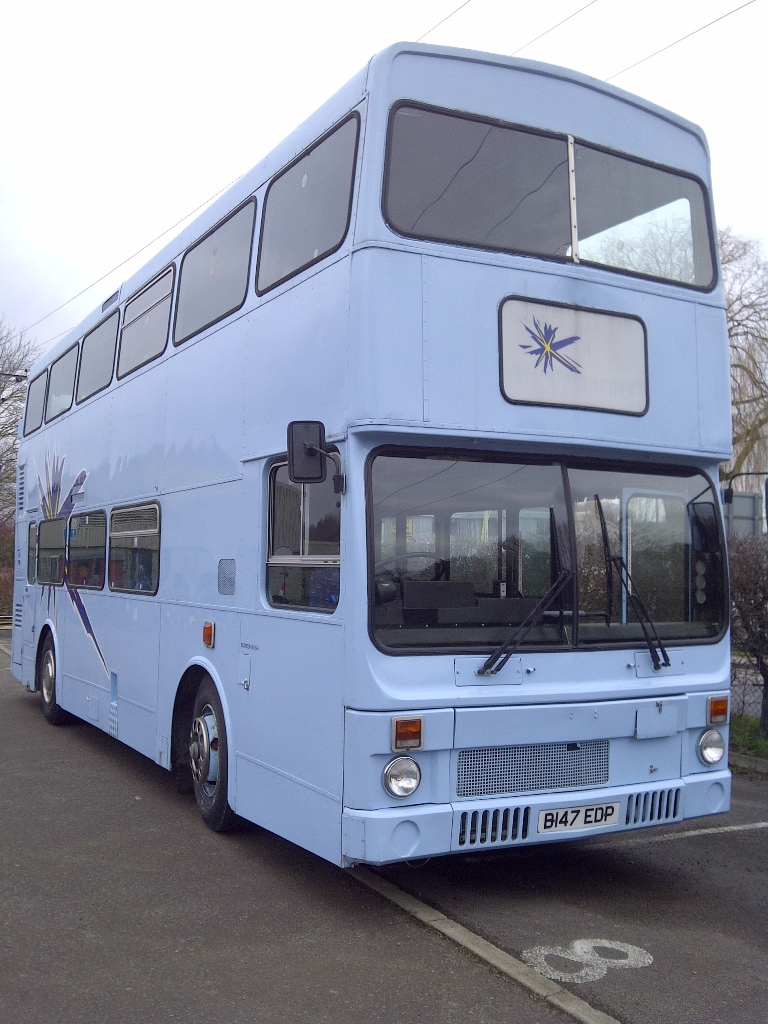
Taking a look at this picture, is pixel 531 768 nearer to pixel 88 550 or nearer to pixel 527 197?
pixel 527 197

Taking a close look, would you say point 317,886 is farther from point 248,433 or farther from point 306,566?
point 248,433

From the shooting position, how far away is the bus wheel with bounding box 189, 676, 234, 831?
672cm

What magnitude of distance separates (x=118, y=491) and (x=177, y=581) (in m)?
2.05

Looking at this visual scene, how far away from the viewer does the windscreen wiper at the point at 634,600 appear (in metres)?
5.56

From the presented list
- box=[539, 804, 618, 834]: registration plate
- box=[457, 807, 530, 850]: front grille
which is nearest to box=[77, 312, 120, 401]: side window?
box=[457, 807, 530, 850]: front grille

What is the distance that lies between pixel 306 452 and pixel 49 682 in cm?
790

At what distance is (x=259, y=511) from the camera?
6230 millimetres

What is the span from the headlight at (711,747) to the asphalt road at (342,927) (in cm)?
77

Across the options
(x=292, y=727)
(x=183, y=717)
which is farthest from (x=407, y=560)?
(x=183, y=717)

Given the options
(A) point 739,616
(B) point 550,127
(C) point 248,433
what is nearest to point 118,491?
(C) point 248,433

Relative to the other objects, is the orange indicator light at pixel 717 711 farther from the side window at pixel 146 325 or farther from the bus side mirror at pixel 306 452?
the side window at pixel 146 325

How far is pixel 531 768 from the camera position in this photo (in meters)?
5.25

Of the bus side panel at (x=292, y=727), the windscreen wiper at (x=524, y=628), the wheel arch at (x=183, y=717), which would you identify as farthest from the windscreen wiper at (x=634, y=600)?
the wheel arch at (x=183, y=717)

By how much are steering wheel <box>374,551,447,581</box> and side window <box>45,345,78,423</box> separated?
7387 mm
